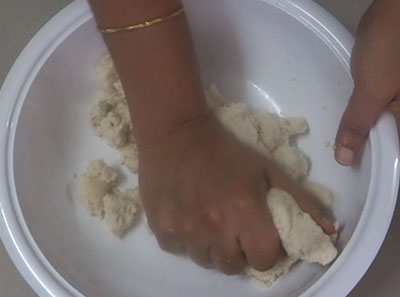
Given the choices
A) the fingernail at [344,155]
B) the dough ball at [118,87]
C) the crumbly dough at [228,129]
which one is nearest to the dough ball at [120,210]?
the crumbly dough at [228,129]

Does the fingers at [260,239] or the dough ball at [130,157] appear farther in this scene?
the dough ball at [130,157]

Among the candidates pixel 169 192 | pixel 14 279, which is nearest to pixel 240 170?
pixel 169 192

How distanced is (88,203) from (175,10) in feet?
0.72

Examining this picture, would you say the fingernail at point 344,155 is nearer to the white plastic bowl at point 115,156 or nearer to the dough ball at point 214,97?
the white plastic bowl at point 115,156

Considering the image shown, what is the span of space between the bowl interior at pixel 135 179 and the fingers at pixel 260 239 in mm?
46

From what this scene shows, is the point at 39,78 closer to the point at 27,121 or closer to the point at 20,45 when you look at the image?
the point at 27,121

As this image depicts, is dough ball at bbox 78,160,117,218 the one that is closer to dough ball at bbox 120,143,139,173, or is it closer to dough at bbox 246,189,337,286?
dough ball at bbox 120,143,139,173

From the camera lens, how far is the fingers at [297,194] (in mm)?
631

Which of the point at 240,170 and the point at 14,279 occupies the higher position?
the point at 240,170

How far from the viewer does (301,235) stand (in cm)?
61

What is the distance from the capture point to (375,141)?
61cm

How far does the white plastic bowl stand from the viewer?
0.61 metres

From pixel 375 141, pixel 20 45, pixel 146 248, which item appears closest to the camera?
pixel 375 141

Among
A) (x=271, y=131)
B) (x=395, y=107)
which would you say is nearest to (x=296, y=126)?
(x=271, y=131)
